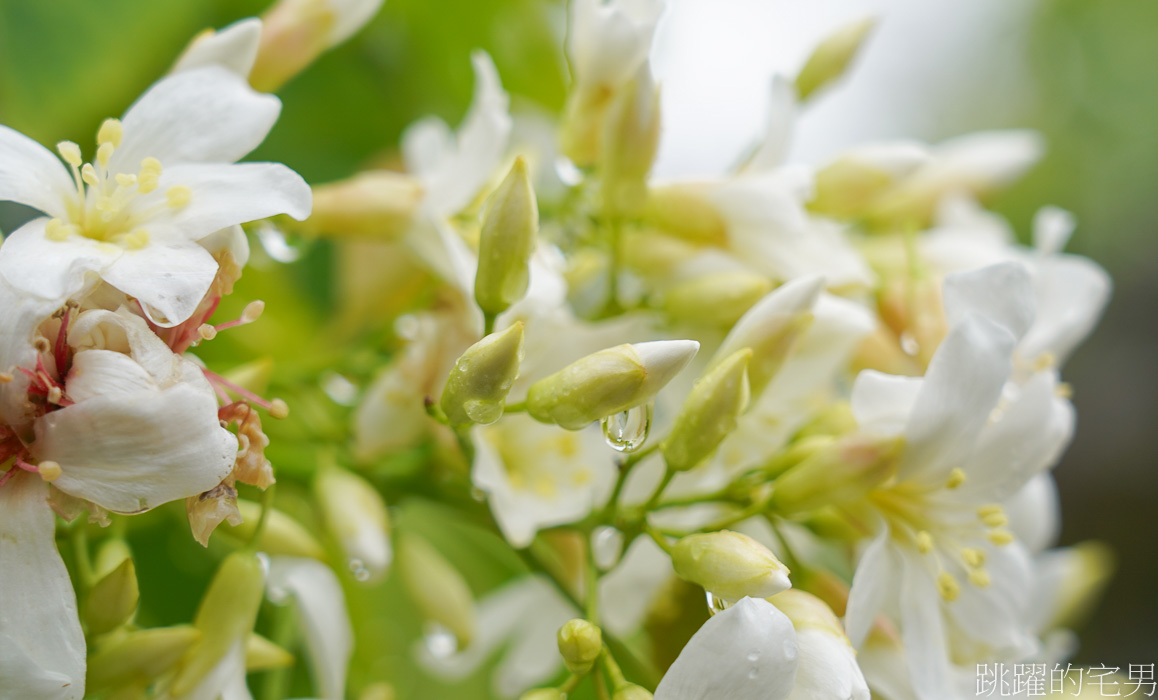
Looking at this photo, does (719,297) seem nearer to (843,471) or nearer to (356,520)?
(843,471)

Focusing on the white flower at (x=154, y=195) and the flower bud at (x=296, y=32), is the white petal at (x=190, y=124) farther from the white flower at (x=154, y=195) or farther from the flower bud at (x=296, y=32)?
the flower bud at (x=296, y=32)

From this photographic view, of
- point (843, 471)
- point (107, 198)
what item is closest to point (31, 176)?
point (107, 198)

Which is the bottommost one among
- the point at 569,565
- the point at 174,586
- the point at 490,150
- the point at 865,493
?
the point at 174,586

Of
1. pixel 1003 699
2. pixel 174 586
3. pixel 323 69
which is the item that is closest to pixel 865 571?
pixel 1003 699

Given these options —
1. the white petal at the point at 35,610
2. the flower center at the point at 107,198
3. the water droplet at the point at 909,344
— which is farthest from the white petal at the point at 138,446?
the water droplet at the point at 909,344

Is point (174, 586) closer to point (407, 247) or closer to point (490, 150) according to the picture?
point (407, 247)

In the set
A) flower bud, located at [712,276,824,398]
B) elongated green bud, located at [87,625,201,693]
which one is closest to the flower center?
elongated green bud, located at [87,625,201,693]
